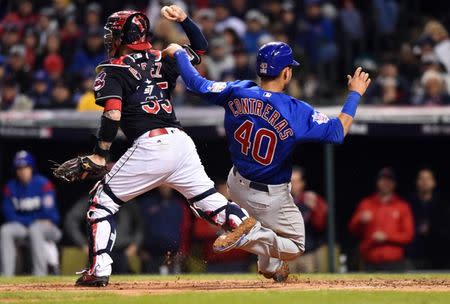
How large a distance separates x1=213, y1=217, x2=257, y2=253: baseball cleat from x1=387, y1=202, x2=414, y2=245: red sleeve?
5.16 meters

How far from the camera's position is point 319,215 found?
1334 centimetres

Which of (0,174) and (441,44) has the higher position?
(441,44)

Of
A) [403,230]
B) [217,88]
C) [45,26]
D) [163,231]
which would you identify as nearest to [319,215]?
[403,230]

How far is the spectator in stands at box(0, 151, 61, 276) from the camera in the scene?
1309cm

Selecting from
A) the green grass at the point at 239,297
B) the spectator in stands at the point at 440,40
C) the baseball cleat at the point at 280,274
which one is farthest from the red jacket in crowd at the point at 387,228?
the green grass at the point at 239,297

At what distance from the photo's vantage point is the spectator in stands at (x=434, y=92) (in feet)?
44.1

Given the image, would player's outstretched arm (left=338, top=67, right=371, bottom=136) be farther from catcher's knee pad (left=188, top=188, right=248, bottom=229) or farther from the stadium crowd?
the stadium crowd

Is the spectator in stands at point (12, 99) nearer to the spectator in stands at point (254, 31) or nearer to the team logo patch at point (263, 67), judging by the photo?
the spectator in stands at point (254, 31)

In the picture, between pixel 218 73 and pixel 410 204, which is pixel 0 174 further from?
pixel 410 204

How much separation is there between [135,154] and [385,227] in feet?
17.9

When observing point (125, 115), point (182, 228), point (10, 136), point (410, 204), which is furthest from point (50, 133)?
point (125, 115)

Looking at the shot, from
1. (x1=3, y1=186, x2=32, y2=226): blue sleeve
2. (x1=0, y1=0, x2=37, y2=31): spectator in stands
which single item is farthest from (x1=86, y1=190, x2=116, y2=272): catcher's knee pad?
(x1=0, y1=0, x2=37, y2=31): spectator in stands

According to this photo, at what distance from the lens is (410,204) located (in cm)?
1382

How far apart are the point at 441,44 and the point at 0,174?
570 centimetres
